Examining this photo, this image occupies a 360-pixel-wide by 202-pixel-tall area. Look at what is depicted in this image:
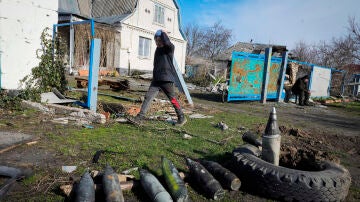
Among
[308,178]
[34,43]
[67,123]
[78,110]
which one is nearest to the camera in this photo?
[308,178]

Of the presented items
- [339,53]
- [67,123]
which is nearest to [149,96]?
[67,123]

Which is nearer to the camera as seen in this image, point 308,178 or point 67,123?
point 308,178

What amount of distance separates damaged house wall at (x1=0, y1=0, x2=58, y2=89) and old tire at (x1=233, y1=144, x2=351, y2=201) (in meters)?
6.33

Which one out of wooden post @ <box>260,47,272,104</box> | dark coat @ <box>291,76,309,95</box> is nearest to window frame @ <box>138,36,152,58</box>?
wooden post @ <box>260,47,272,104</box>

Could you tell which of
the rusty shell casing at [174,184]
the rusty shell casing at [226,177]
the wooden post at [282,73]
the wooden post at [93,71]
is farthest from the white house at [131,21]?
the rusty shell casing at [226,177]

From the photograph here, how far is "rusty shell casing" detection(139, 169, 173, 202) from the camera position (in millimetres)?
2276

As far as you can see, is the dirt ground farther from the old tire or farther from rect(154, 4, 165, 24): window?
rect(154, 4, 165, 24): window

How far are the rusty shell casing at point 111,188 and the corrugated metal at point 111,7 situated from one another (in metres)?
19.9

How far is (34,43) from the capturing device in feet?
22.4

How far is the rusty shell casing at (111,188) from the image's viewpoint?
2169mm

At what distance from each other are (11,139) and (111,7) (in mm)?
20190

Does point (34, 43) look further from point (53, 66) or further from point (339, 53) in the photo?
point (339, 53)

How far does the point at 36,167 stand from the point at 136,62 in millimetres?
18518

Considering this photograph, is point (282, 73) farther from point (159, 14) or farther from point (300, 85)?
point (159, 14)
